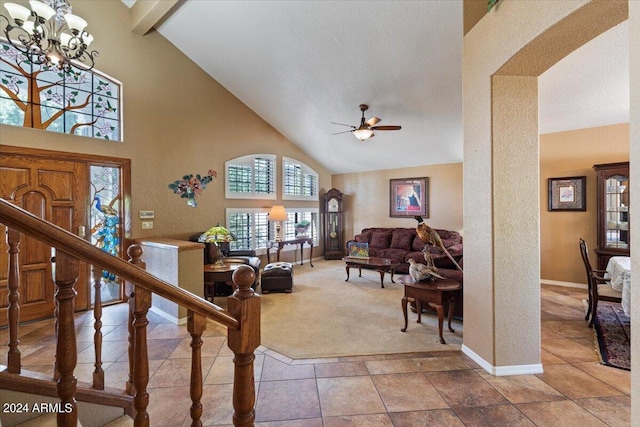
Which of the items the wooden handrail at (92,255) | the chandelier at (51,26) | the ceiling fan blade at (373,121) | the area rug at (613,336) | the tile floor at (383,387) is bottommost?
the tile floor at (383,387)

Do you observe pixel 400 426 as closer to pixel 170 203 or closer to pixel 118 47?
pixel 170 203

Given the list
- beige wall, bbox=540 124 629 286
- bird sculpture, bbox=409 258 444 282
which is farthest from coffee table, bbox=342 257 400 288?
beige wall, bbox=540 124 629 286

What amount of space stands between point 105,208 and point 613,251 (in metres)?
7.26

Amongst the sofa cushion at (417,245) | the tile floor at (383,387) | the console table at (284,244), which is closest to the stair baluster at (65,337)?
the tile floor at (383,387)

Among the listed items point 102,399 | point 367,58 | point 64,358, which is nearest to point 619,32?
point 367,58

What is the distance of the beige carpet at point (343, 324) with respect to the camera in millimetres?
2811

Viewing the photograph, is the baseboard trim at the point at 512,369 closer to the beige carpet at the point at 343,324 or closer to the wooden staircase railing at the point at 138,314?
the beige carpet at the point at 343,324

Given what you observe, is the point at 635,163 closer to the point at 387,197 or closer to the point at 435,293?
the point at 435,293

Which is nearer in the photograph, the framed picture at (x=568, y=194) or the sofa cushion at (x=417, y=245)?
the framed picture at (x=568, y=194)

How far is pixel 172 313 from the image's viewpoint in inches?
139

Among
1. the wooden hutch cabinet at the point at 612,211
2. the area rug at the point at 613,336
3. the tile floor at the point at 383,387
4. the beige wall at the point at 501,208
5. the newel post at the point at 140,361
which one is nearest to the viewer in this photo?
the newel post at the point at 140,361

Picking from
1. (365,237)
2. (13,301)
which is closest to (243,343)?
(13,301)

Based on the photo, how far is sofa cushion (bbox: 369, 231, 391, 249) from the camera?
264 inches

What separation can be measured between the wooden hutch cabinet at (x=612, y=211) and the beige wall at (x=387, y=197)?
227cm
